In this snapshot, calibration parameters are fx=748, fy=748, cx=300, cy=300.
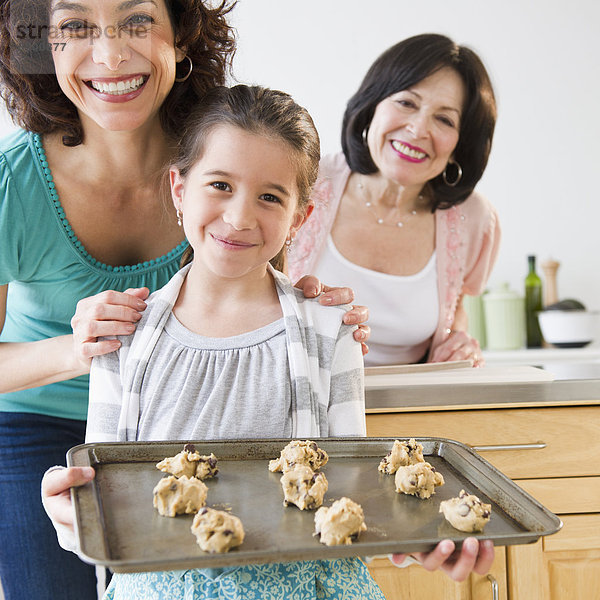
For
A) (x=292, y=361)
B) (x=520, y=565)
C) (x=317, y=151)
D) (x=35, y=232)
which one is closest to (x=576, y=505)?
(x=520, y=565)

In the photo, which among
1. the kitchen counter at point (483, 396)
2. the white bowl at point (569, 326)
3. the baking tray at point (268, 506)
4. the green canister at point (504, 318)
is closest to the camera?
the baking tray at point (268, 506)

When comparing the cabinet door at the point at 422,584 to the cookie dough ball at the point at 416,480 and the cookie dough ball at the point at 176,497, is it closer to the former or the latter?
the cookie dough ball at the point at 416,480

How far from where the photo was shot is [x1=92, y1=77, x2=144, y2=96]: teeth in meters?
1.05

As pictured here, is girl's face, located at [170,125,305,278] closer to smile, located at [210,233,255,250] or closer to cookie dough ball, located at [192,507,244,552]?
smile, located at [210,233,255,250]

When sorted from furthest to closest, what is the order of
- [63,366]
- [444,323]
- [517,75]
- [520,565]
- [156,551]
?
[517,75], [444,323], [520,565], [63,366], [156,551]

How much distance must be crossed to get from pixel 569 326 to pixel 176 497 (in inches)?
82.3

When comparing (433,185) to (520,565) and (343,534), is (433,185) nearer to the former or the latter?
(520,565)

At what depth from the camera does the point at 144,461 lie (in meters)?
0.90

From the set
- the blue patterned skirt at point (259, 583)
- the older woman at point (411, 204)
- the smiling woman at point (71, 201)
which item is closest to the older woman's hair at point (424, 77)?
the older woman at point (411, 204)

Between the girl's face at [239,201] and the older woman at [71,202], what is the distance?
0.14 meters

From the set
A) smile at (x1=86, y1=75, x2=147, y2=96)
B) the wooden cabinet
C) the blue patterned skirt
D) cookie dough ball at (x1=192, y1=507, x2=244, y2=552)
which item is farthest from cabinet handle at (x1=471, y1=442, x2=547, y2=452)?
smile at (x1=86, y1=75, x2=147, y2=96)

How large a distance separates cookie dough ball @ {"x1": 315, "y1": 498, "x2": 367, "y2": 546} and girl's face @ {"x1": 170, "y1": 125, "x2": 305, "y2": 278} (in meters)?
0.37

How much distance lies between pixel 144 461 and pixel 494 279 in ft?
7.04

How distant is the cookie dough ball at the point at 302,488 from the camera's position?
0.80 meters
